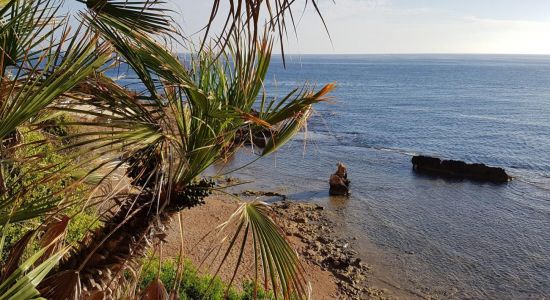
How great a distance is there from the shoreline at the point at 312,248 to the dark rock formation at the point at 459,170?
11370mm

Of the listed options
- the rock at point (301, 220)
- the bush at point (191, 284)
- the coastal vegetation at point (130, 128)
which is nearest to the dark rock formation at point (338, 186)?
the rock at point (301, 220)

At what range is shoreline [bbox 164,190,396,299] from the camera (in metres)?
13.3

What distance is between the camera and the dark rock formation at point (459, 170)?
94.5ft

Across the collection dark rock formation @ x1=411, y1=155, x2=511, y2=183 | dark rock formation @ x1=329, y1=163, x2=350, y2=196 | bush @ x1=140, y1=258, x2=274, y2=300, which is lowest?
dark rock formation @ x1=411, y1=155, x2=511, y2=183

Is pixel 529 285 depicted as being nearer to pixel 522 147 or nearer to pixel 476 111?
pixel 522 147

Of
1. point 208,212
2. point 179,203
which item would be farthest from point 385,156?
point 179,203

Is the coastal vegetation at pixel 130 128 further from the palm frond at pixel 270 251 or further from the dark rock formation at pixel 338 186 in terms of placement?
the dark rock formation at pixel 338 186

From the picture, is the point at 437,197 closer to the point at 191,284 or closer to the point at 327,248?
the point at 327,248

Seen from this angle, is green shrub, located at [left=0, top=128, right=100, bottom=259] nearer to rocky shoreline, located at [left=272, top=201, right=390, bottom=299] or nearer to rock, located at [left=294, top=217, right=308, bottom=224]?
rocky shoreline, located at [left=272, top=201, right=390, bottom=299]

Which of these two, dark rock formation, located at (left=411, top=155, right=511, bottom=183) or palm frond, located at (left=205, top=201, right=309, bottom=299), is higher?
palm frond, located at (left=205, top=201, right=309, bottom=299)

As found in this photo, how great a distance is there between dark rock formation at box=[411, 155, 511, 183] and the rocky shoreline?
11423mm

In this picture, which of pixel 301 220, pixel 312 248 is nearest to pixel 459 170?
pixel 301 220

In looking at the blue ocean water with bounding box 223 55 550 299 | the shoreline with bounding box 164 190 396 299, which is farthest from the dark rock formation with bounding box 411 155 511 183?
the shoreline with bounding box 164 190 396 299

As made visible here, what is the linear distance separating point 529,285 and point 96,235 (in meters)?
15.6
